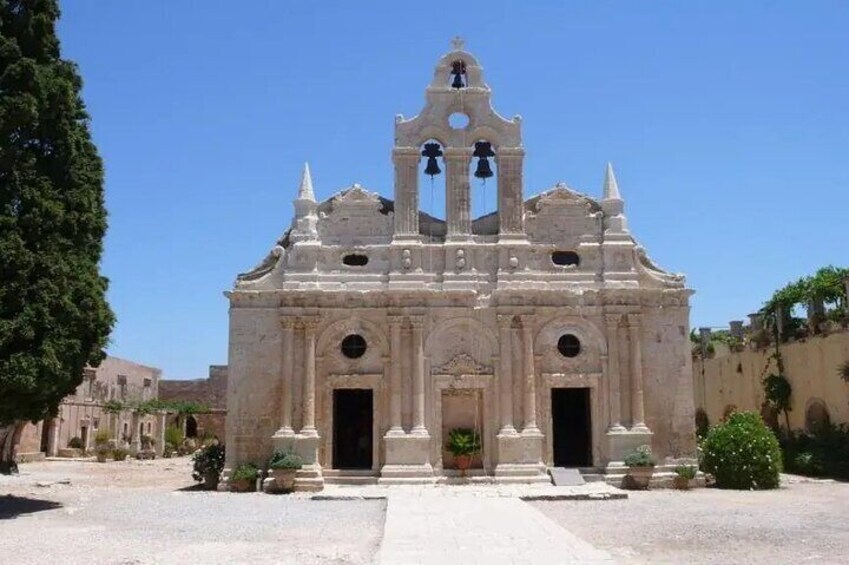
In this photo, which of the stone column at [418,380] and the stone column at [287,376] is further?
the stone column at [418,380]

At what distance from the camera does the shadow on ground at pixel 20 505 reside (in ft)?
58.4

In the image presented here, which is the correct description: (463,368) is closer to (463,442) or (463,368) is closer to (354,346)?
(463,442)

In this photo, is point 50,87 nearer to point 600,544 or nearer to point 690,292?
point 600,544

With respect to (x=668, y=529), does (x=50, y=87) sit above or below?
above

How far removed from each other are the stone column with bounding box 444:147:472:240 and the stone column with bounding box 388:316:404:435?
318 centimetres

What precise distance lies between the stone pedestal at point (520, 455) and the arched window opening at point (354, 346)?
184 inches

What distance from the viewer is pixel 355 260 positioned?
2528cm

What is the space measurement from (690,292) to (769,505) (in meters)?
7.53

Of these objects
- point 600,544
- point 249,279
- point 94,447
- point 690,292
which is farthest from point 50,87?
point 94,447

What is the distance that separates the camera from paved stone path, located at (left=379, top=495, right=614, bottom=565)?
11.2 metres

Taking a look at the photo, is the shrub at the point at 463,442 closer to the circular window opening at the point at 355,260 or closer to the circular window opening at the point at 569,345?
the circular window opening at the point at 569,345

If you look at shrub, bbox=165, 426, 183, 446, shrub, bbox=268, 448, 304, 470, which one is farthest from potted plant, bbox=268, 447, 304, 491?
shrub, bbox=165, 426, 183, 446

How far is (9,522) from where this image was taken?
16.4m

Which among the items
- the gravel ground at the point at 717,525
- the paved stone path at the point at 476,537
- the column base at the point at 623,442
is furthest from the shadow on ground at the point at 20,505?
the column base at the point at 623,442
